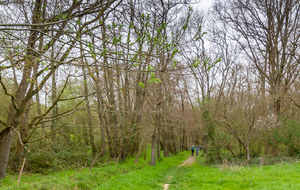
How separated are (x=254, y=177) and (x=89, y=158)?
1099 cm

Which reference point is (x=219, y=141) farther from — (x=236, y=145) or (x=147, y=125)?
(x=147, y=125)

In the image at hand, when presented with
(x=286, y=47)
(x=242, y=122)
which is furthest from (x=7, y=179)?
(x=286, y=47)

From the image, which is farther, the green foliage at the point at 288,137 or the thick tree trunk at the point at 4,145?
the green foliage at the point at 288,137

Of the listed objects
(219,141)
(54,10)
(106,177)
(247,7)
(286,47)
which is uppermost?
(247,7)

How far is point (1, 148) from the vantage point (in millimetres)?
8016

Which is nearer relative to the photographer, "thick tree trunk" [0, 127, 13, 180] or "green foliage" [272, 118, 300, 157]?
"thick tree trunk" [0, 127, 13, 180]

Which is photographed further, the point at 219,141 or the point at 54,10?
the point at 219,141

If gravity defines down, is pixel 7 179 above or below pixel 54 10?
below

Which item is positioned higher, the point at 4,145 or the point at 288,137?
the point at 4,145

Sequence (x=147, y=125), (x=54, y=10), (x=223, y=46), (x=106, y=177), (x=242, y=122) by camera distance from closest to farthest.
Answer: (x=54, y=10) → (x=106, y=177) → (x=147, y=125) → (x=242, y=122) → (x=223, y=46)

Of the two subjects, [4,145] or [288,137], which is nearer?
[4,145]

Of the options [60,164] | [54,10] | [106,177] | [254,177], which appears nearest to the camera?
[54,10]

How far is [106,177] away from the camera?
10195 mm

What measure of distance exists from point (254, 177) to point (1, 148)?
1010 cm
